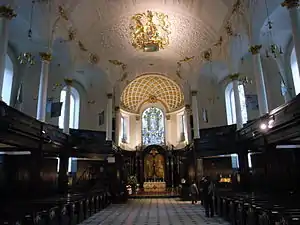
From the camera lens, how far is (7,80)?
48.9 ft

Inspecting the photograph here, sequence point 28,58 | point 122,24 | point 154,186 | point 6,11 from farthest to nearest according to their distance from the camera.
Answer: point 154,186
point 122,24
point 28,58
point 6,11

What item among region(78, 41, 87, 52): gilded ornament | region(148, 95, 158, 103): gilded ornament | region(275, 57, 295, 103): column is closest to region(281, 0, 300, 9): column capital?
region(275, 57, 295, 103): column

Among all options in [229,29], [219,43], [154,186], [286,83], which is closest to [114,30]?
[219,43]

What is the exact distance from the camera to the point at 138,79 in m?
24.5

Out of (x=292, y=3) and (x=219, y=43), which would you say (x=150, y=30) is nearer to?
(x=219, y=43)

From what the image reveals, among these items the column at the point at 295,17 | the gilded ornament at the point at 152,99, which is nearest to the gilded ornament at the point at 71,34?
the column at the point at 295,17

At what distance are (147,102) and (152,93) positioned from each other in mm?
1376

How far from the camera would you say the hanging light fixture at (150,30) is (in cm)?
1584

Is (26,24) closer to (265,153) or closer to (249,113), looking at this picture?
(265,153)

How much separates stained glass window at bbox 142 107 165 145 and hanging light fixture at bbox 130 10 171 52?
12657 millimetres

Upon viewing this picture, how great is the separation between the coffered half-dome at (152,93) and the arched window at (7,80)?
11.3 meters

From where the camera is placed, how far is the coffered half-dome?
24.9 meters

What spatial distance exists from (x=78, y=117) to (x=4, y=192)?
10.3 metres

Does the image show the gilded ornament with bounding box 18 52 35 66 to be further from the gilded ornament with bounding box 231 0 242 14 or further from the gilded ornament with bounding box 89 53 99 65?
the gilded ornament with bounding box 231 0 242 14
